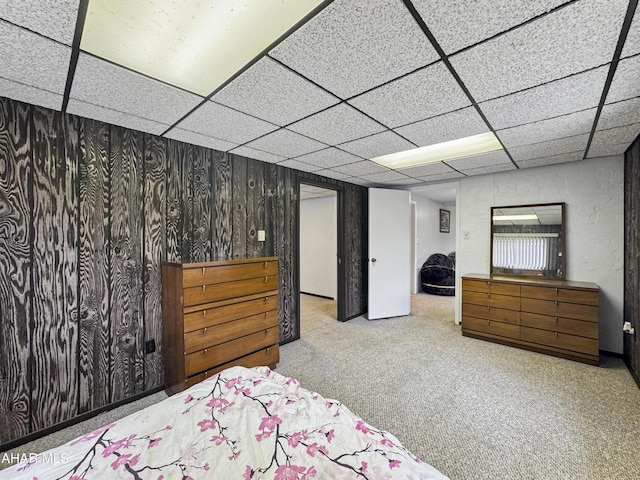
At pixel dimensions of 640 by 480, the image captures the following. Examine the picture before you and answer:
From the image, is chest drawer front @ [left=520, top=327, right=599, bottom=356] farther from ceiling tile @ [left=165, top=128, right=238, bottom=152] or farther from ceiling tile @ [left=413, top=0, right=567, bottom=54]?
ceiling tile @ [left=165, top=128, right=238, bottom=152]

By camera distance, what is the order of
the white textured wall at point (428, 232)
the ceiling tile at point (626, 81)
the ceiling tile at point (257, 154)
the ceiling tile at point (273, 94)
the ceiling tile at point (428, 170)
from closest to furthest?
the ceiling tile at point (626, 81)
the ceiling tile at point (273, 94)
the ceiling tile at point (257, 154)
the ceiling tile at point (428, 170)
the white textured wall at point (428, 232)

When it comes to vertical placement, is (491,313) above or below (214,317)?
below

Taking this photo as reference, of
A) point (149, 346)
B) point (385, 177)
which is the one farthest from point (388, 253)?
point (149, 346)

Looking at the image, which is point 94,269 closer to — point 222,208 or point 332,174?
point 222,208

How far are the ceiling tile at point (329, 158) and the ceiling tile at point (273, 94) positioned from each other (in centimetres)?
85

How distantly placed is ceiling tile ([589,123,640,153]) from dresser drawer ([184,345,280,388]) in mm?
3562

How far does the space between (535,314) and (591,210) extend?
139cm

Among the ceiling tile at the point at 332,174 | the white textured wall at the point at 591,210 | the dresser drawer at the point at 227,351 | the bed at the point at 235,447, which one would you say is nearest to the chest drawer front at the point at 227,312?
the dresser drawer at the point at 227,351

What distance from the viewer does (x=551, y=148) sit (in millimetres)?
2734

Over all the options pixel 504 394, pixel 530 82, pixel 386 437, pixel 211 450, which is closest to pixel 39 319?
pixel 211 450

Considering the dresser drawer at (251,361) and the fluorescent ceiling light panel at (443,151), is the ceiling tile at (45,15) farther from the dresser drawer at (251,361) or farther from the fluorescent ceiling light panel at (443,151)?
the fluorescent ceiling light panel at (443,151)

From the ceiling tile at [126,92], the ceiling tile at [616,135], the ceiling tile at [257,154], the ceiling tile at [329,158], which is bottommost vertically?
the ceiling tile at [616,135]

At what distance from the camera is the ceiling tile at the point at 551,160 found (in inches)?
117

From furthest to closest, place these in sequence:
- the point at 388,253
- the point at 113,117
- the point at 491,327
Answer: the point at 388,253 → the point at 491,327 → the point at 113,117
